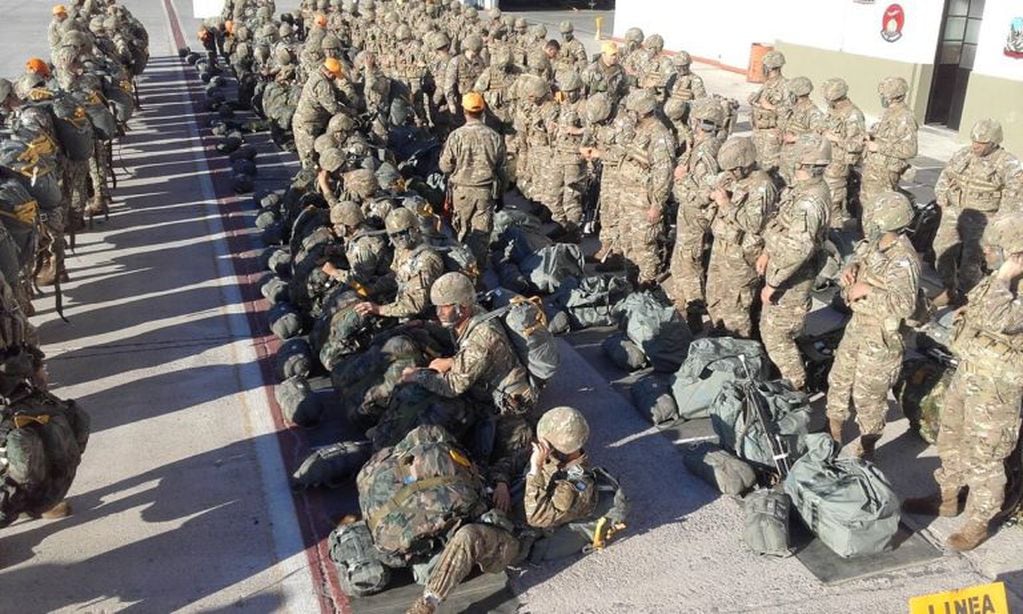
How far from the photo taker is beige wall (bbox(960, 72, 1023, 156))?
14641 mm

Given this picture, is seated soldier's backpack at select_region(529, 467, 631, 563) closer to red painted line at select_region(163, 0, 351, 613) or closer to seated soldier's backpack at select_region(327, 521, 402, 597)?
seated soldier's backpack at select_region(327, 521, 402, 597)

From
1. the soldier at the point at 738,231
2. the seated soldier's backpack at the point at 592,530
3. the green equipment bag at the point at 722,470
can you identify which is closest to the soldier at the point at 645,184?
the soldier at the point at 738,231

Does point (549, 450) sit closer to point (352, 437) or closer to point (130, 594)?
point (352, 437)

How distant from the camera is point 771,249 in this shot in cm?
711

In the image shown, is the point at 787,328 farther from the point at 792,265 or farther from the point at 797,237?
the point at 797,237

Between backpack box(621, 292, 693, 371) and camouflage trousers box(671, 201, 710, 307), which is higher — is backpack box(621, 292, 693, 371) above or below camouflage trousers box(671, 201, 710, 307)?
below

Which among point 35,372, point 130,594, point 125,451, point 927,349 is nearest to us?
point 130,594

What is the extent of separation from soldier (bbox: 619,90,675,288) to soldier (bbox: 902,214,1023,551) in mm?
3573

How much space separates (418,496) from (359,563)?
0.53 meters

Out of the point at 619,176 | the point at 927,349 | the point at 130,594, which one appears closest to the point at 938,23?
the point at 619,176

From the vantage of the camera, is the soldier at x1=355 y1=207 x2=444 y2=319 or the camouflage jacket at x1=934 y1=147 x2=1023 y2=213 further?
the camouflage jacket at x1=934 y1=147 x2=1023 y2=213

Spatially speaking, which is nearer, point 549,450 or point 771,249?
point 549,450

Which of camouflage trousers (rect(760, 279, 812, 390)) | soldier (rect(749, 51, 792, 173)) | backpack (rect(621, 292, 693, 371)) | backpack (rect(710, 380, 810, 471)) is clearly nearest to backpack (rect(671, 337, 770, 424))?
camouflage trousers (rect(760, 279, 812, 390))

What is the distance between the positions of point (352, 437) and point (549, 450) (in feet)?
6.90
